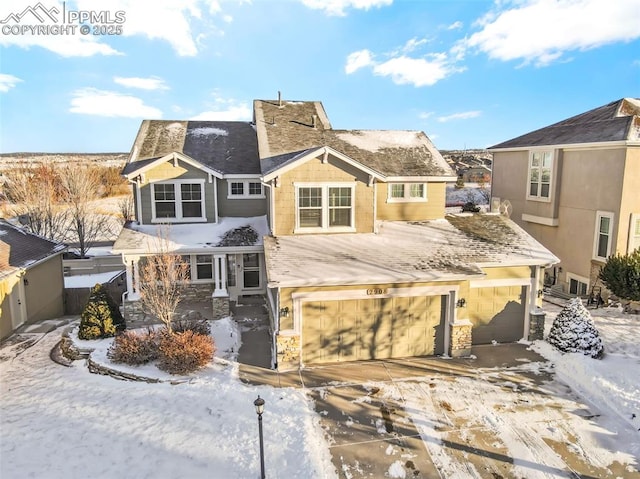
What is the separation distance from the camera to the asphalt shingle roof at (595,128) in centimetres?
1689

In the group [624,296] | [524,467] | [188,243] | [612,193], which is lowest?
[524,467]

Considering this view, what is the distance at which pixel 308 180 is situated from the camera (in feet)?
47.0

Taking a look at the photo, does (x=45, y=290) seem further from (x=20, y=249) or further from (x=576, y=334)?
(x=576, y=334)

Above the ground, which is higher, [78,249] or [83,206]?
[83,206]

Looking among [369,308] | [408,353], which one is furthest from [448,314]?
[369,308]

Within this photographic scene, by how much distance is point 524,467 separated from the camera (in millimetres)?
8383

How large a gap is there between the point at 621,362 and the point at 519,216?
11531mm

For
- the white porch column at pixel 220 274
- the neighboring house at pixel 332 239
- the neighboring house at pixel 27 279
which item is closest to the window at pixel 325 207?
the neighboring house at pixel 332 239

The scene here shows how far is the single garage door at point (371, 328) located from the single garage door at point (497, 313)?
1.47 metres

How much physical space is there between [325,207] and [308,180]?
1.11 meters

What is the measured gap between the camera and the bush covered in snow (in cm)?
1248

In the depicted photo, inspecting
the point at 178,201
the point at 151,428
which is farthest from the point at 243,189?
the point at 151,428

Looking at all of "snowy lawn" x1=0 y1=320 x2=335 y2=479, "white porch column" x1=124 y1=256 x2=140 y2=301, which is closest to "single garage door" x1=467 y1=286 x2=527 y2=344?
"snowy lawn" x1=0 y1=320 x2=335 y2=479

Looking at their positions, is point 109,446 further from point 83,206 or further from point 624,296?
point 83,206
